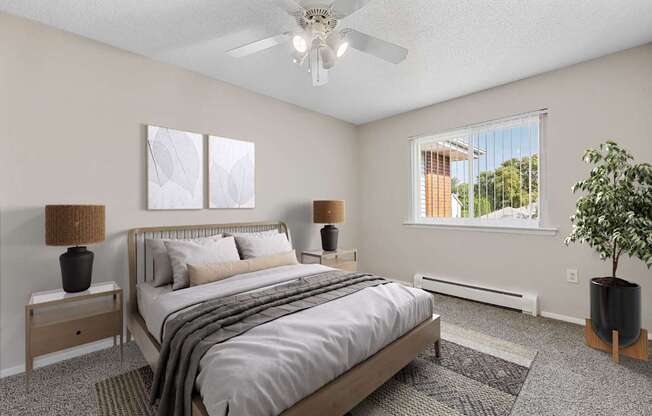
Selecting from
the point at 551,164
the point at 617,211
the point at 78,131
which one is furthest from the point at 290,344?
the point at 551,164

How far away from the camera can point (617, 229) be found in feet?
7.39

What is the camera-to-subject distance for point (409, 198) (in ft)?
14.3

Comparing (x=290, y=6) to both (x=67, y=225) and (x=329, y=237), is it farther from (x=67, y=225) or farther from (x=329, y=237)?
(x=329, y=237)

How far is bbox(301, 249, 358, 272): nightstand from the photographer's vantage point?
12.2ft

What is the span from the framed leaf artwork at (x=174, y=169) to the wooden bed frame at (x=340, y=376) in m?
0.27

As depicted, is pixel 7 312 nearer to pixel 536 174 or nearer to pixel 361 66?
pixel 361 66

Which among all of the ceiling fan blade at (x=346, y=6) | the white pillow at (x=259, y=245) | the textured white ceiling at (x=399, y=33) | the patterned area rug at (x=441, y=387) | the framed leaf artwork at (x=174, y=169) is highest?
the textured white ceiling at (x=399, y=33)

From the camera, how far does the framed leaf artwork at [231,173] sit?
3207mm

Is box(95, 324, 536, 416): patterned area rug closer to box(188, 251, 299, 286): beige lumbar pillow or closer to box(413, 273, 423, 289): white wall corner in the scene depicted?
box(188, 251, 299, 286): beige lumbar pillow

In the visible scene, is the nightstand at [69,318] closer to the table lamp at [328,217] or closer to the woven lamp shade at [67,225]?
the woven lamp shade at [67,225]

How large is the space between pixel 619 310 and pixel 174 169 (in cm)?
398

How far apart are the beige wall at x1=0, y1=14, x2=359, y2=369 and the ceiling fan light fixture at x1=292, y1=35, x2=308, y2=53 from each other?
1.68 meters

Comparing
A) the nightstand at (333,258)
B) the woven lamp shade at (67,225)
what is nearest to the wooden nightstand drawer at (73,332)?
the woven lamp shade at (67,225)

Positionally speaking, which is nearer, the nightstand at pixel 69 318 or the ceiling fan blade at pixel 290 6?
the ceiling fan blade at pixel 290 6
